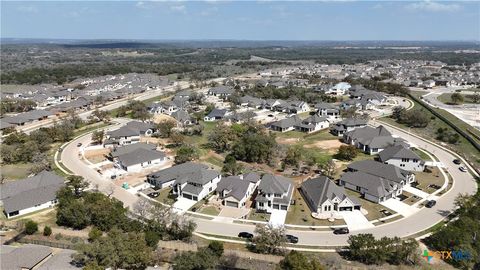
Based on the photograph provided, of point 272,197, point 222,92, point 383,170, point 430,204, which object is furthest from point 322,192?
point 222,92

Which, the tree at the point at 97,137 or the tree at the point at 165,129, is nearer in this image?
the tree at the point at 97,137

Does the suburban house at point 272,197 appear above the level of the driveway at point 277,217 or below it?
above

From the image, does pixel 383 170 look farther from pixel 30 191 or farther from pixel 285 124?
pixel 30 191

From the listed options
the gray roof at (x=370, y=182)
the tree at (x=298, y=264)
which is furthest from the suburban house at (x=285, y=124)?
the tree at (x=298, y=264)

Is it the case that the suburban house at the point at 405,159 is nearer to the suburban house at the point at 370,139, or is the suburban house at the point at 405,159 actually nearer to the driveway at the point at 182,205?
the suburban house at the point at 370,139

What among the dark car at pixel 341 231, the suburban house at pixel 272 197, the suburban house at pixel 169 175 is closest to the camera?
the dark car at pixel 341 231

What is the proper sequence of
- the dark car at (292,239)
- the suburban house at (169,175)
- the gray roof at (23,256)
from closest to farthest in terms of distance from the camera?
the gray roof at (23,256) < the dark car at (292,239) < the suburban house at (169,175)

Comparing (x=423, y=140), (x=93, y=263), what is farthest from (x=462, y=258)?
(x=423, y=140)

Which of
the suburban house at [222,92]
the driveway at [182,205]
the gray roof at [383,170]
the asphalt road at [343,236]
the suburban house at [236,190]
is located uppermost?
the suburban house at [222,92]
